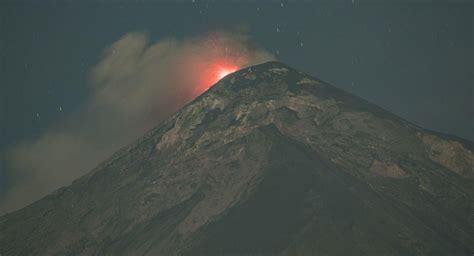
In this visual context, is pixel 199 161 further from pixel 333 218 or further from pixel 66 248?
pixel 333 218

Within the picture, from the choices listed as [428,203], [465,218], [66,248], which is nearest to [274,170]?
[428,203]

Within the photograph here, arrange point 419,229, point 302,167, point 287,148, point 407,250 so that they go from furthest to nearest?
1. point 287,148
2. point 302,167
3. point 419,229
4. point 407,250

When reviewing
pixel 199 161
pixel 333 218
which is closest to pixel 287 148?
pixel 199 161

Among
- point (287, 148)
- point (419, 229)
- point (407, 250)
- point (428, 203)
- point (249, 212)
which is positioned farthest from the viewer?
point (287, 148)

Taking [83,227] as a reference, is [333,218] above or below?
below

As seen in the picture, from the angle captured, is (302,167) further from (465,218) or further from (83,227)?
(83,227)

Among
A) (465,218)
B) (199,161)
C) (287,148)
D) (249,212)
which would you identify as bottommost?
(465,218)

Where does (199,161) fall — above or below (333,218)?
above

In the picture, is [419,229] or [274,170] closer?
[419,229]

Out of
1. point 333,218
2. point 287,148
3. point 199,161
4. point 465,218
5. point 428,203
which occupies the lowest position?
point 465,218
